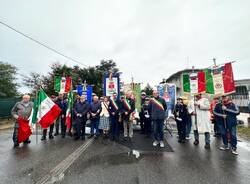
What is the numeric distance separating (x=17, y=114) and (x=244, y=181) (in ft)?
22.2

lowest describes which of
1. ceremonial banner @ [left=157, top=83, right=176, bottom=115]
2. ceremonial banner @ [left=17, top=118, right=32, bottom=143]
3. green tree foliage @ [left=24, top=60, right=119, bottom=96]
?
ceremonial banner @ [left=17, top=118, right=32, bottom=143]

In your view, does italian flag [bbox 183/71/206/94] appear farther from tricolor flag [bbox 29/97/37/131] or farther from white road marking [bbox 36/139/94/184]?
tricolor flag [bbox 29/97/37/131]

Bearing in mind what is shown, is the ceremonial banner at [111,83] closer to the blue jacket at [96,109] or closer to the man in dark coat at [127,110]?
the blue jacket at [96,109]

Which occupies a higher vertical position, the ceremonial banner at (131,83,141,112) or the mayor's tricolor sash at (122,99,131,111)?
the ceremonial banner at (131,83,141,112)

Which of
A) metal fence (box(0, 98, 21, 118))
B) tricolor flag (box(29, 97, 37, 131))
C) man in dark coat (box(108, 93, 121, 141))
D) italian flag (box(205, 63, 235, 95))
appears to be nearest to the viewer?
italian flag (box(205, 63, 235, 95))

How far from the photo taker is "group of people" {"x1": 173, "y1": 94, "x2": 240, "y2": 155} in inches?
200

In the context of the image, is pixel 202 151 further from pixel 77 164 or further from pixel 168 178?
pixel 77 164

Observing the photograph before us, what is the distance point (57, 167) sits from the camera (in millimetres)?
3824

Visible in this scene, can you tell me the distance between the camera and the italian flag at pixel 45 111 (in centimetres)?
647

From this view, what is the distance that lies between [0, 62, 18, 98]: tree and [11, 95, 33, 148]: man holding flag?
40770mm

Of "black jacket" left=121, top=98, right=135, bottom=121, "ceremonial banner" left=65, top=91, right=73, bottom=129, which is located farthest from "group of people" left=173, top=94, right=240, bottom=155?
Result: "ceremonial banner" left=65, top=91, right=73, bottom=129

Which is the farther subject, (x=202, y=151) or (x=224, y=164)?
(x=202, y=151)

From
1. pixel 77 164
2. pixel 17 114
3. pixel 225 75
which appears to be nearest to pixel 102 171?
pixel 77 164

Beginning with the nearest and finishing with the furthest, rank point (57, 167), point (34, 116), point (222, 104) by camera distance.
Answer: point (57, 167)
point (222, 104)
point (34, 116)
